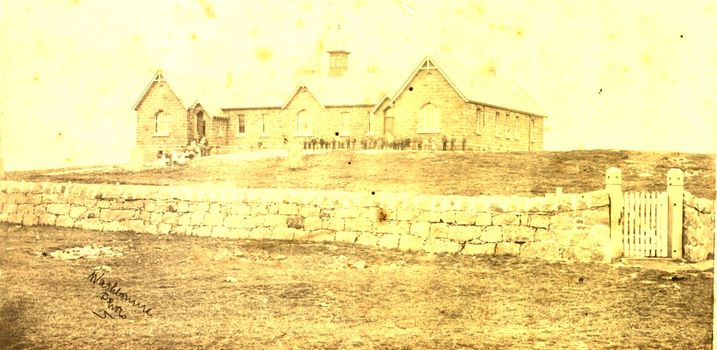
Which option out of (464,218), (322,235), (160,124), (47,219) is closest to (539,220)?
(464,218)

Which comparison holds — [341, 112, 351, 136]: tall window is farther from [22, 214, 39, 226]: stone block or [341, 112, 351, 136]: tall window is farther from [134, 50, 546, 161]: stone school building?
[22, 214, 39, 226]: stone block

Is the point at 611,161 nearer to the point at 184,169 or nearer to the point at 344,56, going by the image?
the point at 344,56

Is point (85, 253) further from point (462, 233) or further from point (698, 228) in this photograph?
point (698, 228)

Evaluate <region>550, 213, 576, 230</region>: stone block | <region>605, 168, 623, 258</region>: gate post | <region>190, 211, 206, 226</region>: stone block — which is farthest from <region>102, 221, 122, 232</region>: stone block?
<region>605, 168, 623, 258</region>: gate post

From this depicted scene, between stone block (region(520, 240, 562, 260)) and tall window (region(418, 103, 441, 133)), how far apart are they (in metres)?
1.96

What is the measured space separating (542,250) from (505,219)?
0.57 meters

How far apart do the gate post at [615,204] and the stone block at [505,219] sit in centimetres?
110

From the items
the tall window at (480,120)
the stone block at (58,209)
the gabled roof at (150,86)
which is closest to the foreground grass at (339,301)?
the stone block at (58,209)

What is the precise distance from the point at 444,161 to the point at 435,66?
1547mm

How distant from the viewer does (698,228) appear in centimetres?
942

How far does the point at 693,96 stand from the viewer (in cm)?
871

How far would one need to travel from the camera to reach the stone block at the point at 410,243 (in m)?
9.74

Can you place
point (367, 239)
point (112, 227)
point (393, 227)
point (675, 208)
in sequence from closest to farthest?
1. point (675, 208)
2. point (393, 227)
3. point (367, 239)
4. point (112, 227)

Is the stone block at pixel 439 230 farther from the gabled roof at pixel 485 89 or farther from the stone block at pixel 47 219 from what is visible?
the stone block at pixel 47 219
